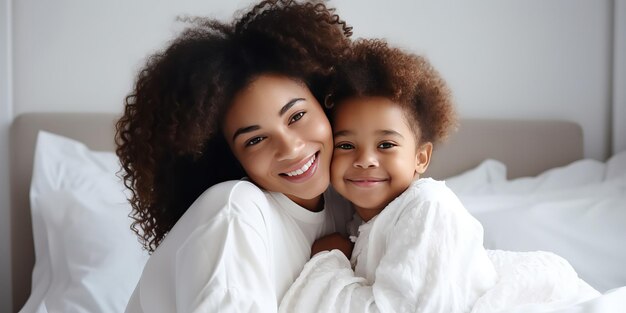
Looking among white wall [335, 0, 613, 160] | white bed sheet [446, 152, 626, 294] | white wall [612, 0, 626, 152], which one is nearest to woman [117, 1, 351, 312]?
white bed sheet [446, 152, 626, 294]

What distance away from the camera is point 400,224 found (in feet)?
4.06

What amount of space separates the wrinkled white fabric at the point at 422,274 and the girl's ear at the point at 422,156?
7.1 inches

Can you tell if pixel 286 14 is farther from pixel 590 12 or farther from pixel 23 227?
pixel 590 12

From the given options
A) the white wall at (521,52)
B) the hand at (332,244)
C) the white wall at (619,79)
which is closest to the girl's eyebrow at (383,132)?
the hand at (332,244)

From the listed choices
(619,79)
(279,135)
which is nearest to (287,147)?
(279,135)

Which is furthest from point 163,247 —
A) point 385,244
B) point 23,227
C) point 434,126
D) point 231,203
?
point 23,227

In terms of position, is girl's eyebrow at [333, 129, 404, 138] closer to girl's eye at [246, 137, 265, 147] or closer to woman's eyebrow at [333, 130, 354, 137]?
woman's eyebrow at [333, 130, 354, 137]

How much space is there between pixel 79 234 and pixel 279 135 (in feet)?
3.41

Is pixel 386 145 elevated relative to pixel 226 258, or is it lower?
elevated

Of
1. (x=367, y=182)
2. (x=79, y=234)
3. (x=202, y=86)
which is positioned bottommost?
(x=79, y=234)

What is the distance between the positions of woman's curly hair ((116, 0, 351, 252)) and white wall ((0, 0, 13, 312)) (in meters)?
1.36

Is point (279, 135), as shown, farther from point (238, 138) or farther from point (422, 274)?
point (422, 274)

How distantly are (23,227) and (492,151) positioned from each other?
1879mm

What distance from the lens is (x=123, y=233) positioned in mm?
2082
